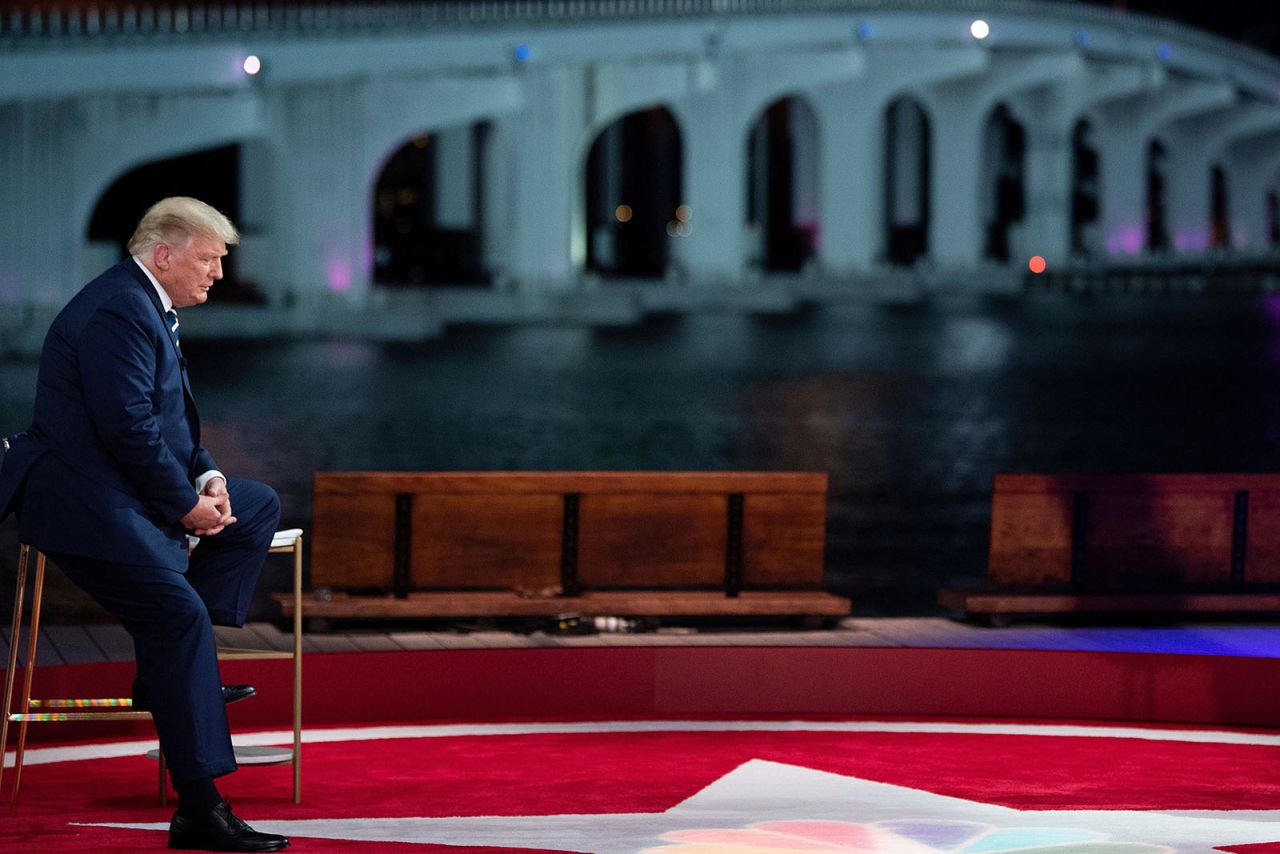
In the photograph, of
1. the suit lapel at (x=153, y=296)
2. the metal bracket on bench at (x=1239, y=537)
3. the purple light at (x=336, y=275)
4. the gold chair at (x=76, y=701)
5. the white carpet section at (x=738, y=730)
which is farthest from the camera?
the purple light at (x=336, y=275)

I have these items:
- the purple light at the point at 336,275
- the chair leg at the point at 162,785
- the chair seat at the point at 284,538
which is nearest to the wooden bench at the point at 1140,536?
the chair seat at the point at 284,538

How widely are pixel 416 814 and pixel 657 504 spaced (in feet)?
11.9

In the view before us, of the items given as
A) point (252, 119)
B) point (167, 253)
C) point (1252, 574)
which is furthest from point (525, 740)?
point (252, 119)

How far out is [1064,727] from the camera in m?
7.30

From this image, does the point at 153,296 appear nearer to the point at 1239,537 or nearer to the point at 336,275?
the point at 1239,537

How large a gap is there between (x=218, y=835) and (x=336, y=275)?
41087 millimetres

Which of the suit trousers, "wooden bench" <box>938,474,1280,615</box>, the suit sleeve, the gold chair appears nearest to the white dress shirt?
the suit sleeve

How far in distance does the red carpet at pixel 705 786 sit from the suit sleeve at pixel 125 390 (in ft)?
3.08

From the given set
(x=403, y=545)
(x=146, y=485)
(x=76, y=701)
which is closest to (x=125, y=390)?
(x=146, y=485)

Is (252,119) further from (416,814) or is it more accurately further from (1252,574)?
(416,814)

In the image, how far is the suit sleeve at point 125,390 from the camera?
15.7 feet

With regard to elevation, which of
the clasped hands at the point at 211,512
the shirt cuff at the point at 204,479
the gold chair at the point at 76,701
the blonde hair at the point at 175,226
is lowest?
the gold chair at the point at 76,701

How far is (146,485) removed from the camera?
16.0ft

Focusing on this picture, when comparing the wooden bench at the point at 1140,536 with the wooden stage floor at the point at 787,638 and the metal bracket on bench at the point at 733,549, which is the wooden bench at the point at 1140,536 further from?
the metal bracket on bench at the point at 733,549
